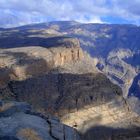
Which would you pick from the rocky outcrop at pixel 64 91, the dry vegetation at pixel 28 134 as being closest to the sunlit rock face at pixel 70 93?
the rocky outcrop at pixel 64 91

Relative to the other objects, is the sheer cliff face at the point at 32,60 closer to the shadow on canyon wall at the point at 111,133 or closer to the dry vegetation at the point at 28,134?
the shadow on canyon wall at the point at 111,133

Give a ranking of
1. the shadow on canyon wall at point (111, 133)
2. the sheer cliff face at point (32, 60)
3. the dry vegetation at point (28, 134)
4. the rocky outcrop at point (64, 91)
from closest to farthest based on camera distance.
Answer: the dry vegetation at point (28, 134) < the shadow on canyon wall at point (111, 133) < the rocky outcrop at point (64, 91) < the sheer cliff face at point (32, 60)

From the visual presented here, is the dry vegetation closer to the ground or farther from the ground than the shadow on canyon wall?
farther from the ground

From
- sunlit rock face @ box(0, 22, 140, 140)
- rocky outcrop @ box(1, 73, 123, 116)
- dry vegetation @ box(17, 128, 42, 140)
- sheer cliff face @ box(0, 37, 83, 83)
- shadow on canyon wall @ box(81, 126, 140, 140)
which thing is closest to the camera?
dry vegetation @ box(17, 128, 42, 140)

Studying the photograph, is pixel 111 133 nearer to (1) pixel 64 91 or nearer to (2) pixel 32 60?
(1) pixel 64 91

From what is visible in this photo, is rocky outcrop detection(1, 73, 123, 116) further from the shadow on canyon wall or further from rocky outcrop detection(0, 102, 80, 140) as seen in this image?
rocky outcrop detection(0, 102, 80, 140)

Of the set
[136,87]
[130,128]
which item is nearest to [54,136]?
[130,128]

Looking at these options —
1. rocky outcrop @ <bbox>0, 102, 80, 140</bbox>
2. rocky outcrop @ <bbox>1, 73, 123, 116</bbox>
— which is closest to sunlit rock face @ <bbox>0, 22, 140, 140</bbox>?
rocky outcrop @ <bbox>1, 73, 123, 116</bbox>

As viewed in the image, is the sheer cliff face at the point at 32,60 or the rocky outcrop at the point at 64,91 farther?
the sheer cliff face at the point at 32,60

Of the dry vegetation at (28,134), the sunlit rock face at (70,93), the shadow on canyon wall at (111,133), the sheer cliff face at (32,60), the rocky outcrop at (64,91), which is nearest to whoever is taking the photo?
the dry vegetation at (28,134)
